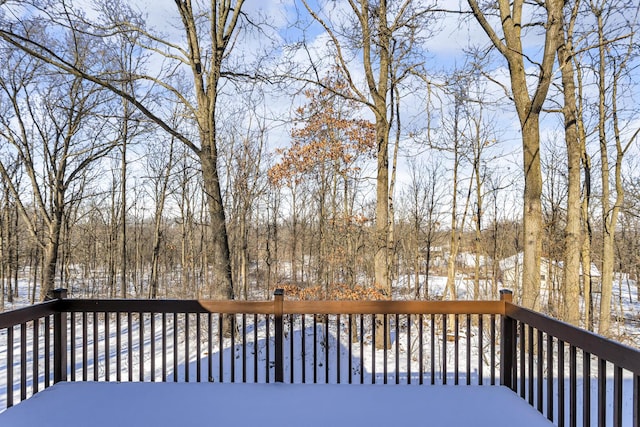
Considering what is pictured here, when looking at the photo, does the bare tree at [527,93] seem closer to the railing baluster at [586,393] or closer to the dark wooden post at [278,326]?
the railing baluster at [586,393]

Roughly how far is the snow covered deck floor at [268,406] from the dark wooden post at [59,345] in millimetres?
125

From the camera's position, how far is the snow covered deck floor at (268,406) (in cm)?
224

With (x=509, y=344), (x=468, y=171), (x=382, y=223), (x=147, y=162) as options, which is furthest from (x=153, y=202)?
(x=509, y=344)

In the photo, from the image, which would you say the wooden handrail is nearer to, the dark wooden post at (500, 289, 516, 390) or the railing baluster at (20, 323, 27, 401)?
the dark wooden post at (500, 289, 516, 390)

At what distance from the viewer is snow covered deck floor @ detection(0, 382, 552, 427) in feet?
7.36

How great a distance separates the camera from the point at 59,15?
5.41 metres

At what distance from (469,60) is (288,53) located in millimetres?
3311

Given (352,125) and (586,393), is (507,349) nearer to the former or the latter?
(586,393)

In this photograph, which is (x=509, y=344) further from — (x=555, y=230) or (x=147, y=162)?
(x=147, y=162)

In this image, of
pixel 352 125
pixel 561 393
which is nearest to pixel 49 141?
pixel 352 125

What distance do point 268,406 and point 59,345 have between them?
197cm

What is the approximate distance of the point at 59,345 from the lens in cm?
291

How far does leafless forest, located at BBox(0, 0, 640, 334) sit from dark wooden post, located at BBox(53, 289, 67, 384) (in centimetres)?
362

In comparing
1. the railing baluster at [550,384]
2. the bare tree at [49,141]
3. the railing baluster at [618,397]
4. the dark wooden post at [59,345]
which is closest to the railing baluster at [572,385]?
the railing baluster at [550,384]
